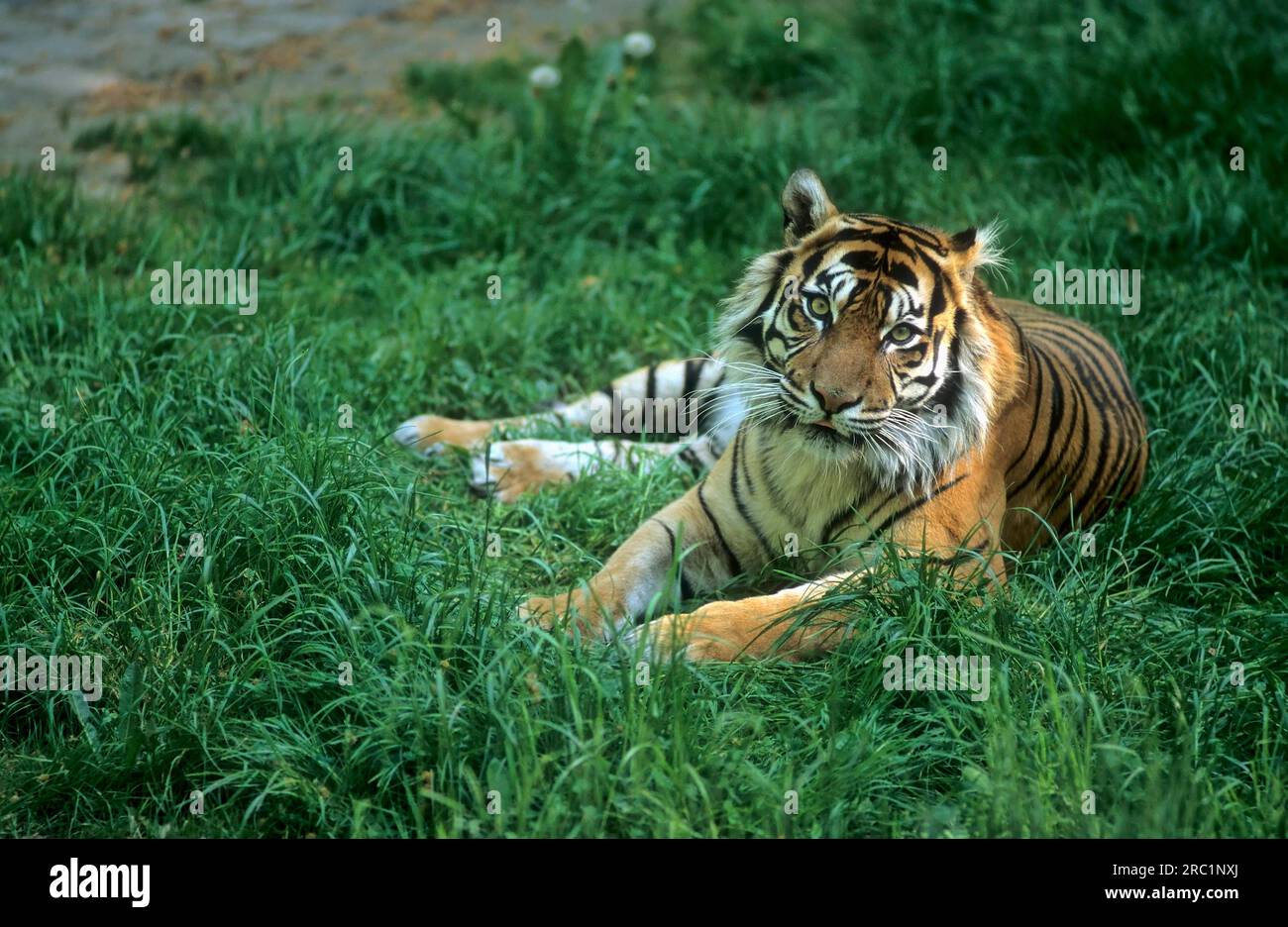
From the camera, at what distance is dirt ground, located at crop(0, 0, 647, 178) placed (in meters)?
6.45

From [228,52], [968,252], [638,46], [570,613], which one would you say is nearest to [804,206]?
[968,252]

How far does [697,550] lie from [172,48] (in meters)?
4.61

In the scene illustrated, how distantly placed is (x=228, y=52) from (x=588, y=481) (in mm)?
3977

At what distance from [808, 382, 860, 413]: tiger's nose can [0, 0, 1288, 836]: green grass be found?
0.48 meters

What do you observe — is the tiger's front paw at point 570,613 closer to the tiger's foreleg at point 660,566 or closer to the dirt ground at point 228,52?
the tiger's foreleg at point 660,566

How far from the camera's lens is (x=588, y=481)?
4.41 metres

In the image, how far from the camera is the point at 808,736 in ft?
10.5

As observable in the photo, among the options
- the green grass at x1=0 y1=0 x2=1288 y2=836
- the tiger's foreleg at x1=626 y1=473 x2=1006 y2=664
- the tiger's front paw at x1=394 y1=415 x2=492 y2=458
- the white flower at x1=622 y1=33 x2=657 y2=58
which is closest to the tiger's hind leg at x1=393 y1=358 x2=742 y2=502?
the tiger's front paw at x1=394 y1=415 x2=492 y2=458

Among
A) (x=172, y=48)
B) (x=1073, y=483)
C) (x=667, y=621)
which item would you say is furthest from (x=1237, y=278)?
(x=172, y=48)

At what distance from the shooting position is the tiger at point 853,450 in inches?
138

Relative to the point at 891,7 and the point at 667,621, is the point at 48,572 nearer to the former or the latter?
the point at 667,621

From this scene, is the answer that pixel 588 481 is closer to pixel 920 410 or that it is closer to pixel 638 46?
pixel 920 410

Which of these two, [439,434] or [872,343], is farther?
[439,434]
